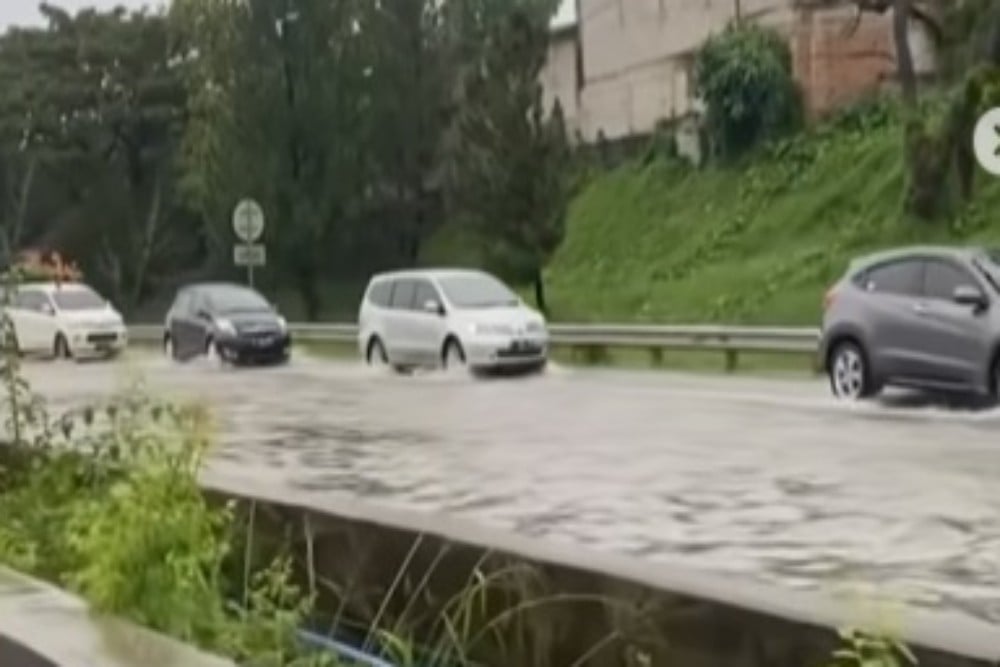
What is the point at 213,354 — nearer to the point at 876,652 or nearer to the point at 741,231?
the point at 741,231

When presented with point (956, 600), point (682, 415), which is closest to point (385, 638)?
point (956, 600)

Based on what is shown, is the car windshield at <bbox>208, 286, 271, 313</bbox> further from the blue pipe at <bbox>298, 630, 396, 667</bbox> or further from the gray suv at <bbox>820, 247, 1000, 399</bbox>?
the blue pipe at <bbox>298, 630, 396, 667</bbox>

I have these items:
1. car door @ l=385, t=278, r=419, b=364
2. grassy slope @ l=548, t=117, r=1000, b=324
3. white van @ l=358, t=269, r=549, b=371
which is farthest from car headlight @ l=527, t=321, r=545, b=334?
grassy slope @ l=548, t=117, r=1000, b=324

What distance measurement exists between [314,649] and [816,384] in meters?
20.9

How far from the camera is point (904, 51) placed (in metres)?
44.1

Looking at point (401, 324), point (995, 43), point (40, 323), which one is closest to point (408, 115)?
point (40, 323)

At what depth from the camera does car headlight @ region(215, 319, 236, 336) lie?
41.7m

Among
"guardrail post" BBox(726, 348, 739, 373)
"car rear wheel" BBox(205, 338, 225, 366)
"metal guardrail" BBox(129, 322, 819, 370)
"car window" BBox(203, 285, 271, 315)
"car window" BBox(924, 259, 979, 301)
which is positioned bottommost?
"car rear wheel" BBox(205, 338, 225, 366)

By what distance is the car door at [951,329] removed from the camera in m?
22.5

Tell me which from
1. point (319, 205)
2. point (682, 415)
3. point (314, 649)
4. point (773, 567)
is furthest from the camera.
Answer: point (319, 205)

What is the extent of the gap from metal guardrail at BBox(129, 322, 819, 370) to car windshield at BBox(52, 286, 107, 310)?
13.0m

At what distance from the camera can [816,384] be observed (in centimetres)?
2758

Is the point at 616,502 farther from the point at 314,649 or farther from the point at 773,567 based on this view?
the point at 314,649

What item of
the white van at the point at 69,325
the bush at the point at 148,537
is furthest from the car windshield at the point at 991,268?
the white van at the point at 69,325
